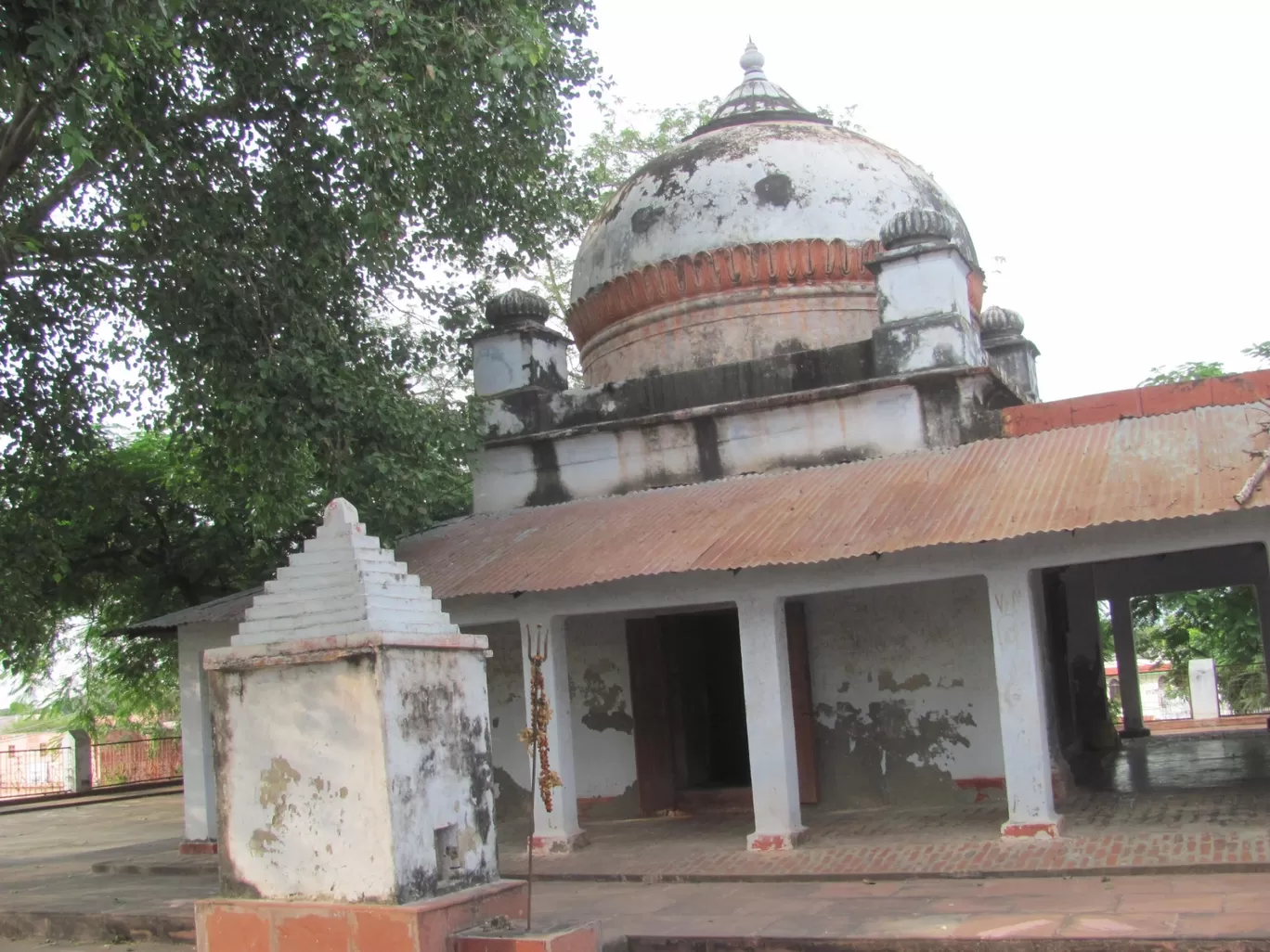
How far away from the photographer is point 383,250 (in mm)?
10914

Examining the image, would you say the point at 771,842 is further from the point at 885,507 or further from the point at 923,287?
the point at 923,287

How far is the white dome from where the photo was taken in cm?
1189

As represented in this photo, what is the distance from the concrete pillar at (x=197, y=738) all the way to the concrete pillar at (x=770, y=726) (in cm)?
495

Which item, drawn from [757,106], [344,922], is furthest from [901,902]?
[757,106]

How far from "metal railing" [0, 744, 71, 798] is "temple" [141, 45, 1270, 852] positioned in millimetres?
14651

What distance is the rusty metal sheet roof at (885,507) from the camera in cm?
792

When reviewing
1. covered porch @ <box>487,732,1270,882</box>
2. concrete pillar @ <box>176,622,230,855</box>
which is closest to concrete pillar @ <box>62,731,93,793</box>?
concrete pillar @ <box>176,622,230,855</box>

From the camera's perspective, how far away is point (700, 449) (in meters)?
11.0

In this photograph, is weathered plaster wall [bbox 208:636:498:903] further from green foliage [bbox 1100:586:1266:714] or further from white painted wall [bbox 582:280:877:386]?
green foliage [bbox 1100:586:1266:714]

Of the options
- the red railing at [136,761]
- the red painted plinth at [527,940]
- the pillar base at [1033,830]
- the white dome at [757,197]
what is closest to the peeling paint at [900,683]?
the pillar base at [1033,830]

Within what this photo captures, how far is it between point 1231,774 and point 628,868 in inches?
224

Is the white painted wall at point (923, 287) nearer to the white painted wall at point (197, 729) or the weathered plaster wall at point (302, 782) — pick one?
the white painted wall at point (197, 729)

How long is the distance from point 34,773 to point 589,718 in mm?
18746

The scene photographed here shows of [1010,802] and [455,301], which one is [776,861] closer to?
[1010,802]
